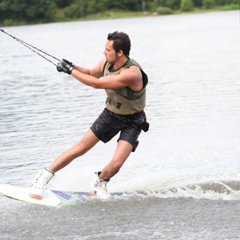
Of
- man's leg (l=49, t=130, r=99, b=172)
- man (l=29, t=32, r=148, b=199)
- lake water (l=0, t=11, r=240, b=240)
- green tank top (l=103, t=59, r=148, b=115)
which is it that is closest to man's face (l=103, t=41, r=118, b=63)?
man (l=29, t=32, r=148, b=199)

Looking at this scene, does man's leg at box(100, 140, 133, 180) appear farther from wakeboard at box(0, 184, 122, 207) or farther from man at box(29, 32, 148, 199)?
wakeboard at box(0, 184, 122, 207)

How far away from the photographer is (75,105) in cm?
1794

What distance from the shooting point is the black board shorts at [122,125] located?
8.20 metres

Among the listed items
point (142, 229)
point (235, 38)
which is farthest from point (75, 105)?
point (235, 38)

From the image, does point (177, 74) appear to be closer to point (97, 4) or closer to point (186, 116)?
point (186, 116)

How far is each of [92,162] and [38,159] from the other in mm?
839

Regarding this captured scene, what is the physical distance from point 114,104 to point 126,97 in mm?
170

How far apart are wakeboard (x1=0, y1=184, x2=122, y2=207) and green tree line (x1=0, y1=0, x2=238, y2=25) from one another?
102384mm

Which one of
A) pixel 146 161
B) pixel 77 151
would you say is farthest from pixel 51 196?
pixel 146 161

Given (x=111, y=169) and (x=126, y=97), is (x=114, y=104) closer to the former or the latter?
(x=126, y=97)

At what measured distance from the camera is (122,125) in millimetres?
8227

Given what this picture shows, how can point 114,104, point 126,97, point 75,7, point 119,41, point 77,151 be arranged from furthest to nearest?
point 75,7
point 77,151
point 114,104
point 126,97
point 119,41

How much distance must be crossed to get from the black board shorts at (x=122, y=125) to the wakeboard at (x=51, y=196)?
0.63 meters

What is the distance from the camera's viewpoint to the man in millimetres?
7863
